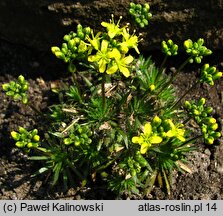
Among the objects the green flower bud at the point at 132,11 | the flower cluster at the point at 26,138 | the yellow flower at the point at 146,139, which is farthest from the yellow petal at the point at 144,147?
the green flower bud at the point at 132,11

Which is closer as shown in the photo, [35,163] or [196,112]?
[196,112]

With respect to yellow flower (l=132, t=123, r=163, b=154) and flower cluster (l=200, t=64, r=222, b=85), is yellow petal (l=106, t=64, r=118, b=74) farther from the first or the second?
flower cluster (l=200, t=64, r=222, b=85)

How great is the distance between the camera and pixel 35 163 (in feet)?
15.2

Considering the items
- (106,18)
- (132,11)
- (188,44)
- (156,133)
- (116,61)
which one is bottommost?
(156,133)

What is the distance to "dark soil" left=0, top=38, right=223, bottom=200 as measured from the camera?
14.8ft

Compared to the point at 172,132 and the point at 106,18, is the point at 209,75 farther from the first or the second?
the point at 106,18

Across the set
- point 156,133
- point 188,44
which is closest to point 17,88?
point 156,133

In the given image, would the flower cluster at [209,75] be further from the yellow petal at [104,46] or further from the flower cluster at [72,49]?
the flower cluster at [72,49]

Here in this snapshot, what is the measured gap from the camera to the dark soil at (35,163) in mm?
4500

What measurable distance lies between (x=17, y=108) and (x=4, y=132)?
0.29 metres

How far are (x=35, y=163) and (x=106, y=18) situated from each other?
5.05 ft

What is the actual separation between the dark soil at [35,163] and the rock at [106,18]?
31cm

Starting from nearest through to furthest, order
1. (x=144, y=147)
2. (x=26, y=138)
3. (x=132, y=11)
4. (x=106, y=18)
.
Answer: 1. (x=144, y=147)
2. (x=26, y=138)
3. (x=132, y=11)
4. (x=106, y=18)

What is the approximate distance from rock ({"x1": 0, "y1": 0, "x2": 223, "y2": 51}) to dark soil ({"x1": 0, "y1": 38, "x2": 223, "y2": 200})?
31 centimetres
